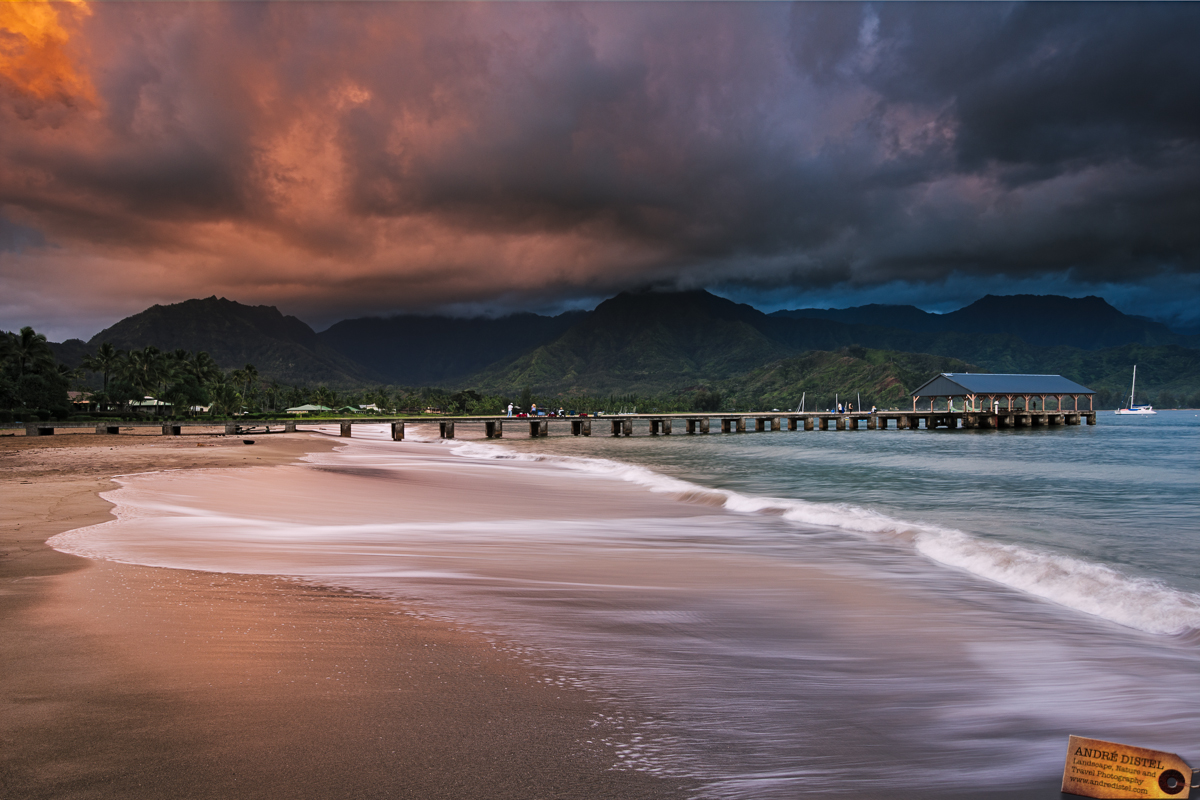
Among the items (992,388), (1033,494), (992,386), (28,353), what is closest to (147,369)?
(28,353)

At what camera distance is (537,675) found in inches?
193

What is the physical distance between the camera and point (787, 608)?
7547mm

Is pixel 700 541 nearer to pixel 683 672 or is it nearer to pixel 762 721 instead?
pixel 683 672

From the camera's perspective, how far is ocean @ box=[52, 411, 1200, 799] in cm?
411

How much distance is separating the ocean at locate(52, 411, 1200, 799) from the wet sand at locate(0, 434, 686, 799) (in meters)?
0.45

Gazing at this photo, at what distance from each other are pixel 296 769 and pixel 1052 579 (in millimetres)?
9919

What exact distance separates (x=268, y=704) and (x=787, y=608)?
5370 mm

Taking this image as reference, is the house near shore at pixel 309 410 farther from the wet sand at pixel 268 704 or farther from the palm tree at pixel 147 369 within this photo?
the wet sand at pixel 268 704

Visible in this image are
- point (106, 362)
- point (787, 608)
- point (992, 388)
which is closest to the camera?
point (787, 608)

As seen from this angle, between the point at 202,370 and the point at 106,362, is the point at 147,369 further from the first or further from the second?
the point at 202,370

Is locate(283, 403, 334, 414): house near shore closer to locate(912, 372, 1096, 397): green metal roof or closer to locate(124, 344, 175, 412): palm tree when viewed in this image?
locate(124, 344, 175, 412): palm tree

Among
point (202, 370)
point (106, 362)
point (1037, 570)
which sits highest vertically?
point (106, 362)

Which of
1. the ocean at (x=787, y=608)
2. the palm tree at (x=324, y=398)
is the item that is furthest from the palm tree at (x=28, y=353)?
the ocean at (x=787, y=608)

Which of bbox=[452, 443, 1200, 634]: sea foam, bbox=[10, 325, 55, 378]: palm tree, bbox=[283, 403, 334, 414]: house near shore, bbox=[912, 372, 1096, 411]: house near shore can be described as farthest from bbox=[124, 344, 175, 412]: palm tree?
bbox=[452, 443, 1200, 634]: sea foam
